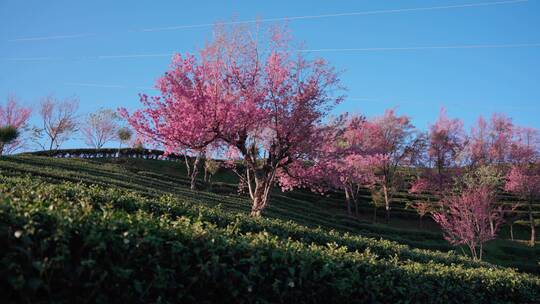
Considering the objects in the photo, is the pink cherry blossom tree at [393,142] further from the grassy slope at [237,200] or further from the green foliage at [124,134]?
the green foliage at [124,134]

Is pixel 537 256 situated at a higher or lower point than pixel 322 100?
lower

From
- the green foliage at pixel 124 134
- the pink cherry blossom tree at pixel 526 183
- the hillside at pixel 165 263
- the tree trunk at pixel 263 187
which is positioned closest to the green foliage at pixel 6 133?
the green foliage at pixel 124 134

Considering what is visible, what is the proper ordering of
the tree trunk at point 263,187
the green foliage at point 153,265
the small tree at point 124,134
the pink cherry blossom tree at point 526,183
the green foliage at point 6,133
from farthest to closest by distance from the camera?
the small tree at point 124,134, the pink cherry blossom tree at point 526,183, the green foliage at point 6,133, the tree trunk at point 263,187, the green foliage at point 153,265

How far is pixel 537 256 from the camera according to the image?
2909 centimetres

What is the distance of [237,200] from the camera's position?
2784 centimetres

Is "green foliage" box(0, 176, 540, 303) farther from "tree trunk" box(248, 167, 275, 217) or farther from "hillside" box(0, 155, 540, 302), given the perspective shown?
"tree trunk" box(248, 167, 275, 217)

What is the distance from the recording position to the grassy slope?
62.3 ft

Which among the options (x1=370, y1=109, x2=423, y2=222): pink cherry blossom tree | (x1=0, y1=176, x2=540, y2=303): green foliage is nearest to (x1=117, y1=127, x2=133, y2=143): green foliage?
(x1=370, y1=109, x2=423, y2=222): pink cherry blossom tree

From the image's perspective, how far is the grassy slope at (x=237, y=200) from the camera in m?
19.0

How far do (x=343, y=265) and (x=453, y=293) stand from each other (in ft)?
10.1

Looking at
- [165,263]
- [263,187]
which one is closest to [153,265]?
[165,263]

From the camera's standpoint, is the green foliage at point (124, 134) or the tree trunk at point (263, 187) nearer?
the tree trunk at point (263, 187)

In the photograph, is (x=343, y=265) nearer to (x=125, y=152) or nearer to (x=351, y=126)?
(x=351, y=126)

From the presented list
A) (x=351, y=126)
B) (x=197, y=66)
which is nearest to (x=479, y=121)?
(x=351, y=126)
